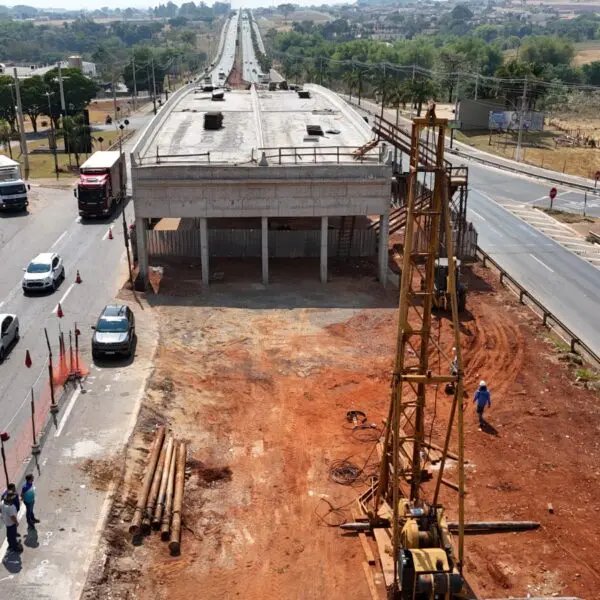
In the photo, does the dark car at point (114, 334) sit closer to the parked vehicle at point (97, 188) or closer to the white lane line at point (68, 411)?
the white lane line at point (68, 411)

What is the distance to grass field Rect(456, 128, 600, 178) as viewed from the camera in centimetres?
9144

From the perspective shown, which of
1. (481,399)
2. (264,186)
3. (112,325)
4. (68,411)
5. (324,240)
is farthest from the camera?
(324,240)

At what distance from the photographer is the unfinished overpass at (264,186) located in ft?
146

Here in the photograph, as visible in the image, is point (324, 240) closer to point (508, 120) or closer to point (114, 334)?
point (114, 334)

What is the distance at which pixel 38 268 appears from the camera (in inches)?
1748

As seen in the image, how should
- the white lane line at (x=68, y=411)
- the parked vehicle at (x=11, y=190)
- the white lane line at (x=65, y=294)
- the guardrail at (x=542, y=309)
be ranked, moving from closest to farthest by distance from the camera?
the white lane line at (x=68, y=411)
the guardrail at (x=542, y=309)
the white lane line at (x=65, y=294)
the parked vehicle at (x=11, y=190)

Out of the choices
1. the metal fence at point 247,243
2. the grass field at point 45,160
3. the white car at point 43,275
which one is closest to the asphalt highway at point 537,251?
the metal fence at point 247,243

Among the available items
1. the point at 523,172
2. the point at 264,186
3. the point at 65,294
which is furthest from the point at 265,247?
the point at 523,172

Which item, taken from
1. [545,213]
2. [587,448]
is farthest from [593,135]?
[587,448]

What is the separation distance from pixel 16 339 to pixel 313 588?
2184 cm

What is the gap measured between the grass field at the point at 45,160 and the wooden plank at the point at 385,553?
64855 millimetres

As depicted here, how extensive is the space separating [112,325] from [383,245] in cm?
1807

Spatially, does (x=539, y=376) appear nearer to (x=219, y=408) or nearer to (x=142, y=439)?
(x=219, y=408)

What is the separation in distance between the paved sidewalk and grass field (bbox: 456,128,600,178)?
70314mm
